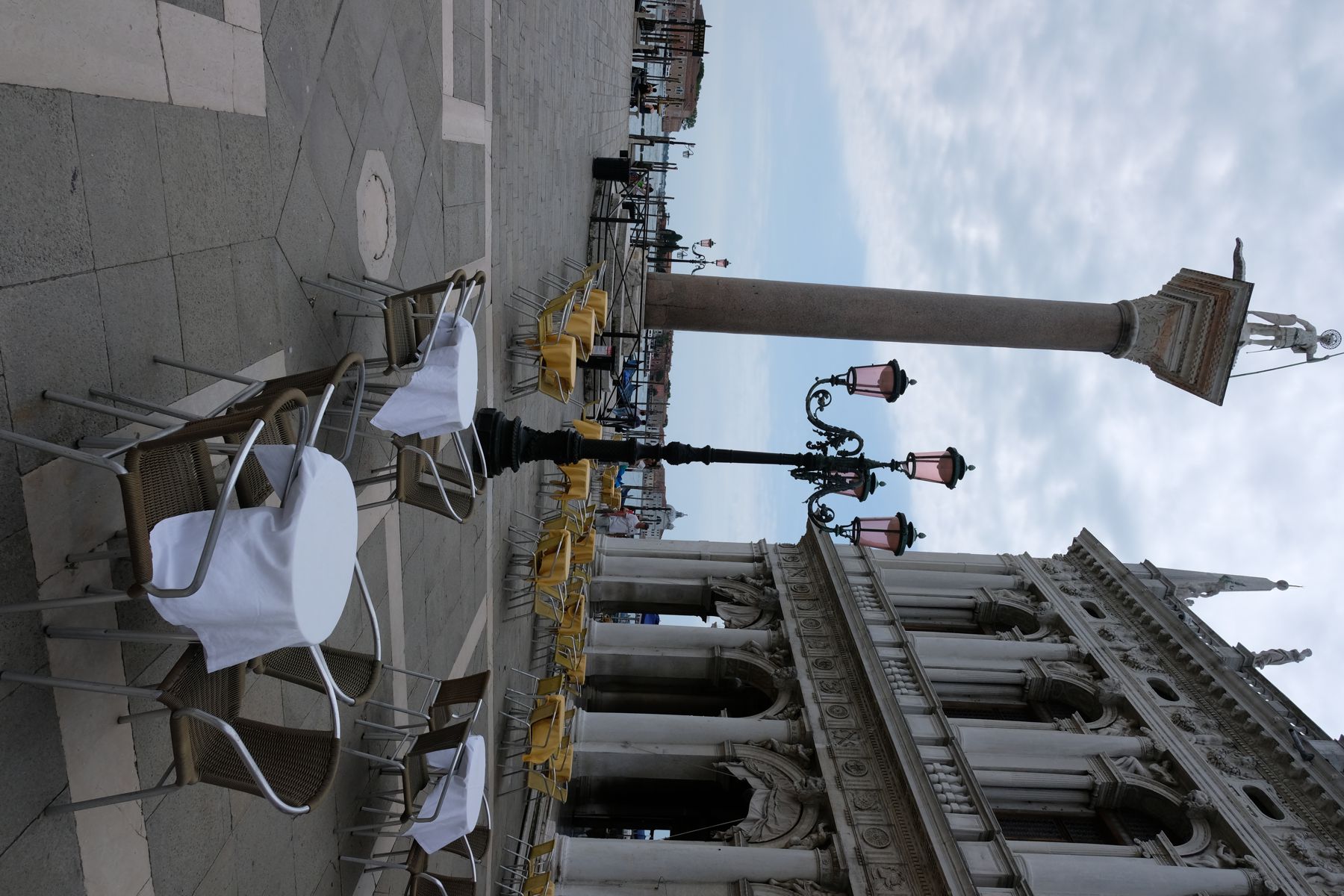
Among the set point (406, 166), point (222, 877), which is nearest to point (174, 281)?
point (406, 166)

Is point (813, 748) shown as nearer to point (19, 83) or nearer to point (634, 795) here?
point (634, 795)

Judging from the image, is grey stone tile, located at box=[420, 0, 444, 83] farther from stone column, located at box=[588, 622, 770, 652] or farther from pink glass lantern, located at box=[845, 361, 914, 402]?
stone column, located at box=[588, 622, 770, 652]

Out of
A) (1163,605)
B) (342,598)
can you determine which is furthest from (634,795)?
(342,598)

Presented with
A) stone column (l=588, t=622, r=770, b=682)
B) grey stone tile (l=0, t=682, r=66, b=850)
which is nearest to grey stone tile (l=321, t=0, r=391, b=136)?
grey stone tile (l=0, t=682, r=66, b=850)

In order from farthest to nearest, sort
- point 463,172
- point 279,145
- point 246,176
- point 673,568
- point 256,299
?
1. point 673,568
2. point 463,172
3. point 279,145
4. point 256,299
5. point 246,176

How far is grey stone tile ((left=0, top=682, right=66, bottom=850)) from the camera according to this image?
138 inches

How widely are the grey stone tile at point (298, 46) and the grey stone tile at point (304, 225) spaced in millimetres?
371

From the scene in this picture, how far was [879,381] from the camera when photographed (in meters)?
9.61

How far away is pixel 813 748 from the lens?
13.0 metres

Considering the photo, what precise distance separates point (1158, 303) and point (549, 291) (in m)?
10.3

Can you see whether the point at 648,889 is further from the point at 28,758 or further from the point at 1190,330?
the point at 1190,330

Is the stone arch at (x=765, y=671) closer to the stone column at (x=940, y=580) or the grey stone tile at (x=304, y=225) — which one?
the stone column at (x=940, y=580)

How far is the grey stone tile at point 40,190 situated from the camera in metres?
3.43

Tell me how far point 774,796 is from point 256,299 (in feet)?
34.0
